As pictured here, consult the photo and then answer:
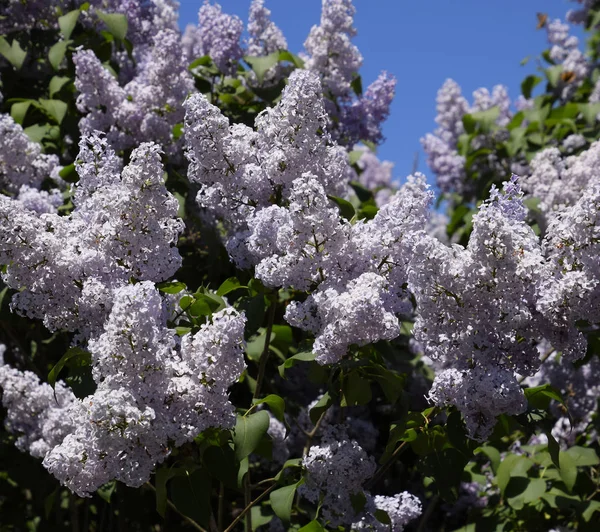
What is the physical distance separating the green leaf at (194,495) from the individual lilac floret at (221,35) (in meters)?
2.80

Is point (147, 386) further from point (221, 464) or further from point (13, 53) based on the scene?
point (13, 53)

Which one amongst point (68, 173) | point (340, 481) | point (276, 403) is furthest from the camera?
point (68, 173)

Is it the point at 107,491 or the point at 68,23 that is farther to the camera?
the point at 68,23

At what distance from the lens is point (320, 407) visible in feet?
10.6

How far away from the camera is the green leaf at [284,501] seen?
3.25m

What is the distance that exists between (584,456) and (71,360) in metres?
2.81

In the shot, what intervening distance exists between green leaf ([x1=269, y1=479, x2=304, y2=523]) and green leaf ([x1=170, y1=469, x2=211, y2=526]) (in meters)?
0.48

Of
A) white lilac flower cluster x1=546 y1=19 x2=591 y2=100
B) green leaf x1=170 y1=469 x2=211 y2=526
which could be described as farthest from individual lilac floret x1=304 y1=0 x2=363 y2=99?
white lilac flower cluster x1=546 y1=19 x2=591 y2=100

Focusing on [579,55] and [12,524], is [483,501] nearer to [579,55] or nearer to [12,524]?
[12,524]

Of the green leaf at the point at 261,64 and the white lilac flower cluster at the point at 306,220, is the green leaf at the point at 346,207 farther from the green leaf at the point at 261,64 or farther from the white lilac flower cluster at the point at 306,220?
the green leaf at the point at 261,64

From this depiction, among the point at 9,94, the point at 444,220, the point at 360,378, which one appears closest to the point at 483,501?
the point at 360,378

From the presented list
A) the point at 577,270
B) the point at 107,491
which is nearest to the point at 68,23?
the point at 107,491

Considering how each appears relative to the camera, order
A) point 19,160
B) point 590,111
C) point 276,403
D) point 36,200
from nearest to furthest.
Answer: point 276,403
point 36,200
point 19,160
point 590,111

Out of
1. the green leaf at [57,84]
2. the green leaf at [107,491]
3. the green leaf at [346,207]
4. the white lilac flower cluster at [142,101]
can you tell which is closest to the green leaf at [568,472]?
the green leaf at [346,207]
